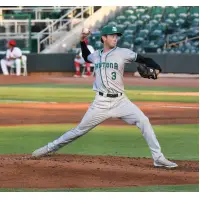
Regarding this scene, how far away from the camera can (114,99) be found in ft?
28.9

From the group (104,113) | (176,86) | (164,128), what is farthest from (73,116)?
(176,86)

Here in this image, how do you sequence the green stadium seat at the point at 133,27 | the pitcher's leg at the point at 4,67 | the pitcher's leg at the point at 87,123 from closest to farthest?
the pitcher's leg at the point at 87,123 < the pitcher's leg at the point at 4,67 < the green stadium seat at the point at 133,27

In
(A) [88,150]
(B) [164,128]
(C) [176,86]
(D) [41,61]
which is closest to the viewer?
(A) [88,150]

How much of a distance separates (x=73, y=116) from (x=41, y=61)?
18283 millimetres

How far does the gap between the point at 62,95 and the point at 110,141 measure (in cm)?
1102

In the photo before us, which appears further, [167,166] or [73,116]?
[73,116]

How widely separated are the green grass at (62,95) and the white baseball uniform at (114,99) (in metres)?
11.9

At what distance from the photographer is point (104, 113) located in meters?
8.86

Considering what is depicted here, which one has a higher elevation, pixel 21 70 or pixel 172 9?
pixel 172 9

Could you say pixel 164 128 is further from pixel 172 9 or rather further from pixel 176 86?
pixel 172 9

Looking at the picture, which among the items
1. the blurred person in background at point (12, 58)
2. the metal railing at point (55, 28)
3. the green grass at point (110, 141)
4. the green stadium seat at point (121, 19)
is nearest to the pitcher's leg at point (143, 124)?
the green grass at point (110, 141)

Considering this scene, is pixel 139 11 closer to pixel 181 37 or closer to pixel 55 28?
pixel 181 37

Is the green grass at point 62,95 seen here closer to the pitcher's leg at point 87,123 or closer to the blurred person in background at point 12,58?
the blurred person in background at point 12,58

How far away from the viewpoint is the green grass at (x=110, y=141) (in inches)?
423
